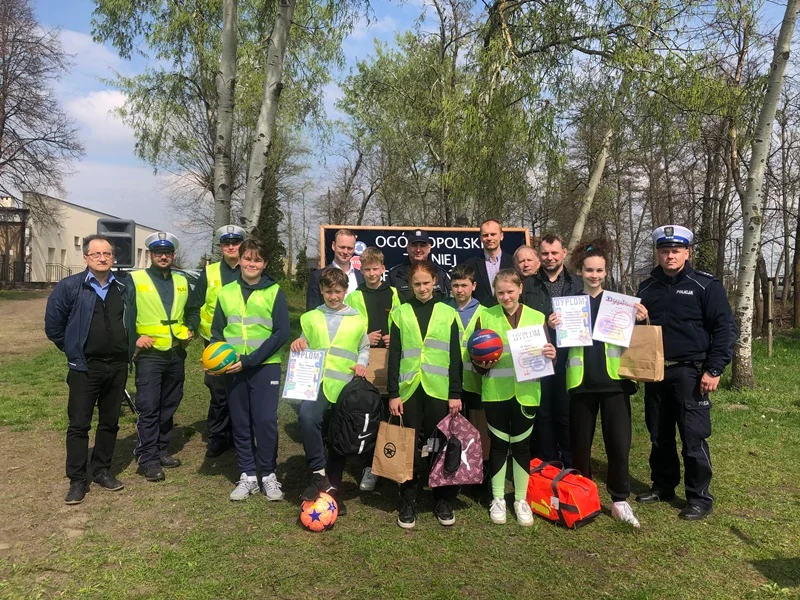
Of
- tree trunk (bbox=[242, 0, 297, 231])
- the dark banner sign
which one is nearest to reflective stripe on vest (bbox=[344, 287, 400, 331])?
the dark banner sign

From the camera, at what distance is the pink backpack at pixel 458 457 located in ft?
13.5

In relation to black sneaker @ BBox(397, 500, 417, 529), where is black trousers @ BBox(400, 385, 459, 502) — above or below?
above

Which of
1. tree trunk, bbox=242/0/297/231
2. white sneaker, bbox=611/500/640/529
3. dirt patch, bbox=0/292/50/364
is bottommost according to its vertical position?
dirt patch, bbox=0/292/50/364

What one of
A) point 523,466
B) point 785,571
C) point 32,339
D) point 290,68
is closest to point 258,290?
point 523,466

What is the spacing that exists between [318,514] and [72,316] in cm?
269

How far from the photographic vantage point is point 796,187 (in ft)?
72.6

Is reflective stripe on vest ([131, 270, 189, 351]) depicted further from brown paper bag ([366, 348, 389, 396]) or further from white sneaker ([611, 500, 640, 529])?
white sneaker ([611, 500, 640, 529])

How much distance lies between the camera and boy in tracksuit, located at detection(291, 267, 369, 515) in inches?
171

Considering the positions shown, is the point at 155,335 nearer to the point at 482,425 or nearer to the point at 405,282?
the point at 405,282

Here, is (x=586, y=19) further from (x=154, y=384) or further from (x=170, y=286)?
(x=154, y=384)

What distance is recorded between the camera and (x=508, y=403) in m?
4.27

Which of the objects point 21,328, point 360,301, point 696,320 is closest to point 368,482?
point 360,301

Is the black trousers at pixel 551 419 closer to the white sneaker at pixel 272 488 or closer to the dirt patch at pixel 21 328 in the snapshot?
the white sneaker at pixel 272 488

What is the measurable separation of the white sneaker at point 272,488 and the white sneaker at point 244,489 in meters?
0.09
